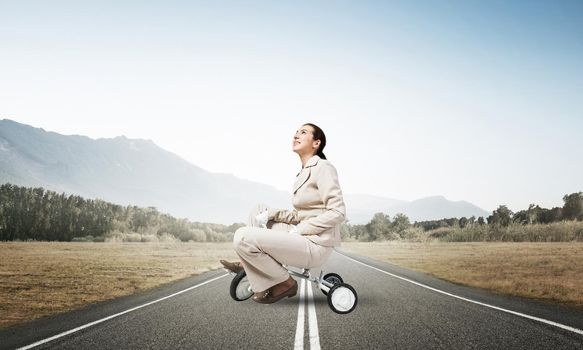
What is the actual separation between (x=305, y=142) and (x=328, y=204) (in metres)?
0.93

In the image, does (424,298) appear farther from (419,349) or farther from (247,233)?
(247,233)

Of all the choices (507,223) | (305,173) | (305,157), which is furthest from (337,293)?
(507,223)

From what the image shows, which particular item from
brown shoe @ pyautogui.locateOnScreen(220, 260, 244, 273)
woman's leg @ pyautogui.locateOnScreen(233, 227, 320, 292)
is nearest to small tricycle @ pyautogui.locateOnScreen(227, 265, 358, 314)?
brown shoe @ pyautogui.locateOnScreen(220, 260, 244, 273)

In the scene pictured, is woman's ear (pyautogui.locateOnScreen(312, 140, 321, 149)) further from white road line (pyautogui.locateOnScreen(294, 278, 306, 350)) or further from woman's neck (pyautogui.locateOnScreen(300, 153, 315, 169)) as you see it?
white road line (pyautogui.locateOnScreen(294, 278, 306, 350))

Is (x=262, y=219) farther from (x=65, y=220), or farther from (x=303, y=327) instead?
(x=65, y=220)

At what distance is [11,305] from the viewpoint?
9.87 m

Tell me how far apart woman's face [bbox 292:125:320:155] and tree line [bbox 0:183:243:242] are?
70390mm

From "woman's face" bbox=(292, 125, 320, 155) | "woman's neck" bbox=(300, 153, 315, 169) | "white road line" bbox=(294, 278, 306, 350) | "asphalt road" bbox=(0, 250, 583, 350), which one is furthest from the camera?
"woman's neck" bbox=(300, 153, 315, 169)

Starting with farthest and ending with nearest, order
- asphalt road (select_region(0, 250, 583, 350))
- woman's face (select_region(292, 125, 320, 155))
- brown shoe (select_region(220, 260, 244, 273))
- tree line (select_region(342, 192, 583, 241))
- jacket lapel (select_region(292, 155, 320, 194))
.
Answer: tree line (select_region(342, 192, 583, 241)) < brown shoe (select_region(220, 260, 244, 273)) < woman's face (select_region(292, 125, 320, 155)) < jacket lapel (select_region(292, 155, 320, 194)) < asphalt road (select_region(0, 250, 583, 350))

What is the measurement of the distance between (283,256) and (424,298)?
6.10m

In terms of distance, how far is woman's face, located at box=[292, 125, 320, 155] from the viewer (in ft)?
Result: 17.3

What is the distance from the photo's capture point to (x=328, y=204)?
4852 millimetres

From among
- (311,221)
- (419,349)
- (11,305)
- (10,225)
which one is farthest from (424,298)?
(10,225)

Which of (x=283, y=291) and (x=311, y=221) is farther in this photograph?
(x=283, y=291)
